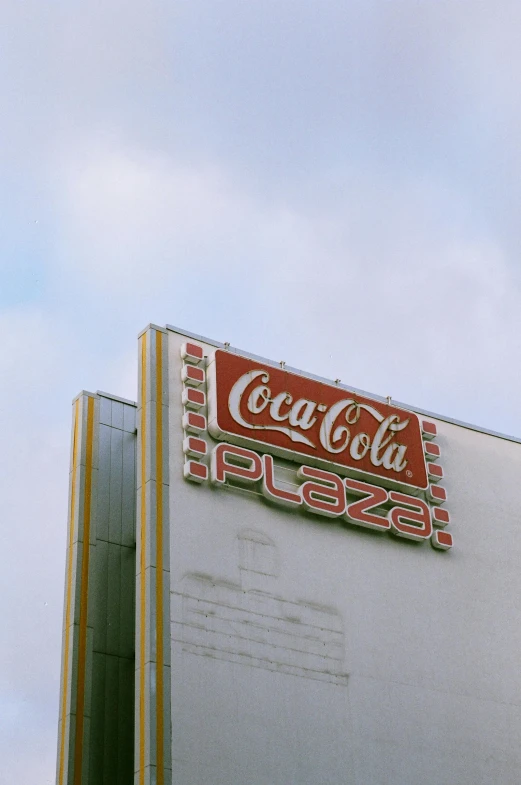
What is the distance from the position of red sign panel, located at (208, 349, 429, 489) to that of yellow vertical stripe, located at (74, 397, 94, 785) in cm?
345

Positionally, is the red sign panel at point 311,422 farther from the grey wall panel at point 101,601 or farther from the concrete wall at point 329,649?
the grey wall panel at point 101,601

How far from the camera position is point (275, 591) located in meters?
23.5

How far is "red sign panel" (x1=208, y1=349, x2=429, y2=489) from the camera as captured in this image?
2505cm

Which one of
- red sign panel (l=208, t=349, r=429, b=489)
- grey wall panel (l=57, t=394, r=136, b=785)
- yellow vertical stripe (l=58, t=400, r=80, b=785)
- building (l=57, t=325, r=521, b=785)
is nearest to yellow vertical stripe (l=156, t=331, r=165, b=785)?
building (l=57, t=325, r=521, b=785)

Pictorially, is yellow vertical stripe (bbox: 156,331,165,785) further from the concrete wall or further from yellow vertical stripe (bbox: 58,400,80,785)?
yellow vertical stripe (bbox: 58,400,80,785)

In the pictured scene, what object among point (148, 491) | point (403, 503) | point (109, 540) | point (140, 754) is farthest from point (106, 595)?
point (403, 503)

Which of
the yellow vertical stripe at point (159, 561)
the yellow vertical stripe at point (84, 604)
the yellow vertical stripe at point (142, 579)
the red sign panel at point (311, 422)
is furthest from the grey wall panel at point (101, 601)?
the red sign panel at point (311, 422)

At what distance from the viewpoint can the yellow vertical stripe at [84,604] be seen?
22984 millimetres

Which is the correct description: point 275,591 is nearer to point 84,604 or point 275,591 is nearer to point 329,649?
point 329,649

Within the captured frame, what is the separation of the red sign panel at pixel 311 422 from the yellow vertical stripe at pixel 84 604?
3.45 metres

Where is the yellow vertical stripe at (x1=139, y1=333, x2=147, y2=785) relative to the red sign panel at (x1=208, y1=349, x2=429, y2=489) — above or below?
below

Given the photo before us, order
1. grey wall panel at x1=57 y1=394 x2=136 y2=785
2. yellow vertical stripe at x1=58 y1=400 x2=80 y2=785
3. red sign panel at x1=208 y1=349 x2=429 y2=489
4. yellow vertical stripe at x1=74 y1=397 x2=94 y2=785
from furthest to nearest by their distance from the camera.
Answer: red sign panel at x1=208 y1=349 x2=429 y2=489 < grey wall panel at x1=57 y1=394 x2=136 y2=785 < yellow vertical stripe at x1=58 y1=400 x2=80 y2=785 < yellow vertical stripe at x1=74 y1=397 x2=94 y2=785

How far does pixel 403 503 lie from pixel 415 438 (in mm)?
1925

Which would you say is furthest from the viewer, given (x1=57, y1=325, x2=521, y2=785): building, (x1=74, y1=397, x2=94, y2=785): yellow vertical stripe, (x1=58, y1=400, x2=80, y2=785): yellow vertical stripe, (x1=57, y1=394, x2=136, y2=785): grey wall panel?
(x1=57, y1=394, x2=136, y2=785): grey wall panel
